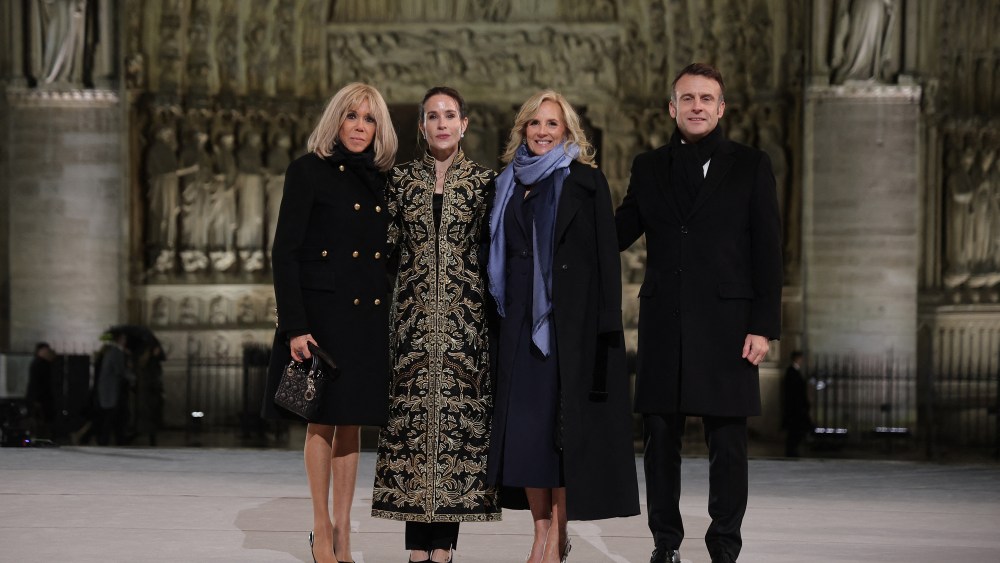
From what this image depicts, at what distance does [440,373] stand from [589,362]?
1.79ft

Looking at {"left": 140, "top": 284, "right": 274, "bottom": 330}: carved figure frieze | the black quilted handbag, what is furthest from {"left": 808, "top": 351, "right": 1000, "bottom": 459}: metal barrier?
the black quilted handbag

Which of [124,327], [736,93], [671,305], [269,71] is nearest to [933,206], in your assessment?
[736,93]

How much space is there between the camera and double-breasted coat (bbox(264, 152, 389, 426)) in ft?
19.2

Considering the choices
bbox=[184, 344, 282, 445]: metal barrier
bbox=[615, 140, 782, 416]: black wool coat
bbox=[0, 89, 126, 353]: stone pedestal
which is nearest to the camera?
bbox=[615, 140, 782, 416]: black wool coat

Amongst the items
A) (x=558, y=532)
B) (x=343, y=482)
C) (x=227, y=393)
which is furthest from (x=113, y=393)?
(x=558, y=532)

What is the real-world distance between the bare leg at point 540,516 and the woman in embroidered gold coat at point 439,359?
0.14 m

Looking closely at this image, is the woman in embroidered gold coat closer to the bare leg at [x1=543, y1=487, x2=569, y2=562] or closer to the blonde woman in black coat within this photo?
the blonde woman in black coat

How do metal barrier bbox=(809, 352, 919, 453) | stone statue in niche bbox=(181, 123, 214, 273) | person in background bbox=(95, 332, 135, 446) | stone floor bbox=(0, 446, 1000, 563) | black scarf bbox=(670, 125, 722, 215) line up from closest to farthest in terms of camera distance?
black scarf bbox=(670, 125, 722, 215) → stone floor bbox=(0, 446, 1000, 563) → person in background bbox=(95, 332, 135, 446) → metal barrier bbox=(809, 352, 919, 453) → stone statue in niche bbox=(181, 123, 214, 273)

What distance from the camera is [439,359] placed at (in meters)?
5.81

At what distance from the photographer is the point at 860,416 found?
15.9 m

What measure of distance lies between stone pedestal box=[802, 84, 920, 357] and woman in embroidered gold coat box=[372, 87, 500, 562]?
Result: 1107 centimetres

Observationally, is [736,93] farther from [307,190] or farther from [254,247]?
[307,190]

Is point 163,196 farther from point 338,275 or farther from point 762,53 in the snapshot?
point 338,275

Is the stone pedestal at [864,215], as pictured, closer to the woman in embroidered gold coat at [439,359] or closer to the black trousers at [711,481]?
the black trousers at [711,481]
